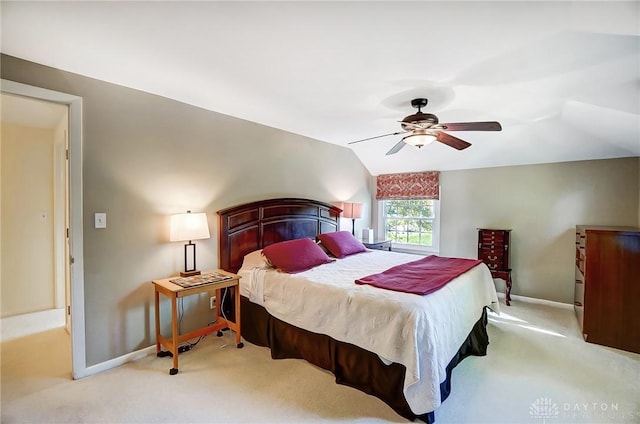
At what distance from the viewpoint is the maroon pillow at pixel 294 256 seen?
2885 mm

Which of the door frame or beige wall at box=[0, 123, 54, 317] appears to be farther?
beige wall at box=[0, 123, 54, 317]

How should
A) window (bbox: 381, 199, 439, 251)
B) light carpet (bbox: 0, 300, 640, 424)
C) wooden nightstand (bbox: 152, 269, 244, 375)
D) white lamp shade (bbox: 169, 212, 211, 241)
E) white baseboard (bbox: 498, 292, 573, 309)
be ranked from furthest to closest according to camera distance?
window (bbox: 381, 199, 439, 251) → white baseboard (bbox: 498, 292, 573, 309) → white lamp shade (bbox: 169, 212, 211, 241) → wooden nightstand (bbox: 152, 269, 244, 375) → light carpet (bbox: 0, 300, 640, 424)

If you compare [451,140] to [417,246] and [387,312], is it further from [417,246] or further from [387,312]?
[417,246]

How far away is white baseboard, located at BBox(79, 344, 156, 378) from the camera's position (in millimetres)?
2324

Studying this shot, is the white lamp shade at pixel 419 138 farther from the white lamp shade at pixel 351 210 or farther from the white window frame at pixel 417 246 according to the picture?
the white window frame at pixel 417 246

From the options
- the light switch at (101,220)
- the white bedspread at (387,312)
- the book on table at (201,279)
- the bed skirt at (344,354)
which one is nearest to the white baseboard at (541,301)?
the white bedspread at (387,312)

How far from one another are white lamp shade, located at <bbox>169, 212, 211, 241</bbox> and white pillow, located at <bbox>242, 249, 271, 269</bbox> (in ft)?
1.95

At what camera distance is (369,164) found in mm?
5359

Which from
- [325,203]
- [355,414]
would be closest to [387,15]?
[355,414]

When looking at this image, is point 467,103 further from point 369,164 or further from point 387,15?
point 369,164

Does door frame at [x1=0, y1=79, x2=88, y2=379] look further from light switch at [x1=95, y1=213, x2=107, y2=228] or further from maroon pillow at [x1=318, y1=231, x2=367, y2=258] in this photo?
maroon pillow at [x1=318, y1=231, x2=367, y2=258]

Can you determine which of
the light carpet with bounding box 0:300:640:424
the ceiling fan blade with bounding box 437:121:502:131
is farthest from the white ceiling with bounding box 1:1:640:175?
the light carpet with bounding box 0:300:640:424

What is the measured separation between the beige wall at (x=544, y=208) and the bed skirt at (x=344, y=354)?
72.7 inches

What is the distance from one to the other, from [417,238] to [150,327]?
14.0 ft
